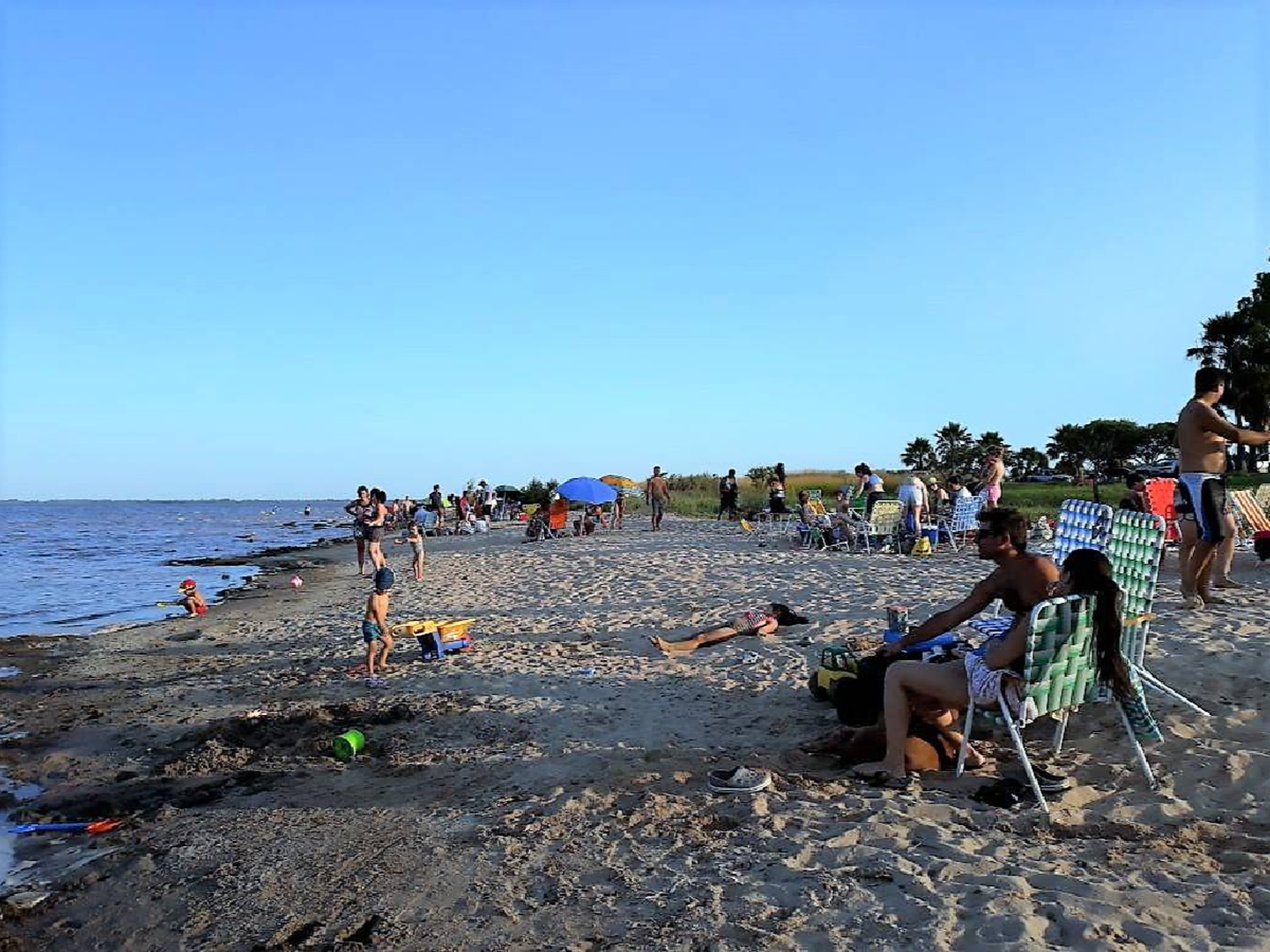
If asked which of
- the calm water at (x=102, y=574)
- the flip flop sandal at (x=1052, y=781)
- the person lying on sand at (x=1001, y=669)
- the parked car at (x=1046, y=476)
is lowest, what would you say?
the calm water at (x=102, y=574)

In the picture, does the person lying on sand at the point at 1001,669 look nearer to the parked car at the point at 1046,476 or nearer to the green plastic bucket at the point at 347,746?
the green plastic bucket at the point at 347,746

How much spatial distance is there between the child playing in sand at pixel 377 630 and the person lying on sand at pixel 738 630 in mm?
2304

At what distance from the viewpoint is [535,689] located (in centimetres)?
634

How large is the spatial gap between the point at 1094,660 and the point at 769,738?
1.82m

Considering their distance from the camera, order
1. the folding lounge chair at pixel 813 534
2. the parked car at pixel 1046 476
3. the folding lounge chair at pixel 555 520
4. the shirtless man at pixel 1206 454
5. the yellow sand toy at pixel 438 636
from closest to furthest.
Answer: the shirtless man at pixel 1206 454, the yellow sand toy at pixel 438 636, the folding lounge chair at pixel 813 534, the folding lounge chair at pixel 555 520, the parked car at pixel 1046 476

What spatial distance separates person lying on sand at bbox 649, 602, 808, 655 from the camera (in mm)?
7293

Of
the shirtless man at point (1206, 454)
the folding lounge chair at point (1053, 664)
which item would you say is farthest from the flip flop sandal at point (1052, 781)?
the shirtless man at point (1206, 454)

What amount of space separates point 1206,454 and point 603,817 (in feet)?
18.1

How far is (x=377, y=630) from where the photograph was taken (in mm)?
7137

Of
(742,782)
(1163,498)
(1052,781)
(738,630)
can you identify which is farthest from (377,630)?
(1163,498)

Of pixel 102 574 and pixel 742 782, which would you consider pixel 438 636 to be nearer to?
pixel 742 782

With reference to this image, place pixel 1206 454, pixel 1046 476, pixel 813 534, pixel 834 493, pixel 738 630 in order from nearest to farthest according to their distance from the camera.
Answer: pixel 1206 454, pixel 738 630, pixel 813 534, pixel 834 493, pixel 1046 476

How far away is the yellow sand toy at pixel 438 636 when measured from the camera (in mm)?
7613

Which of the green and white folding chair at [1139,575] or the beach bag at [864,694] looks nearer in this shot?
the green and white folding chair at [1139,575]
